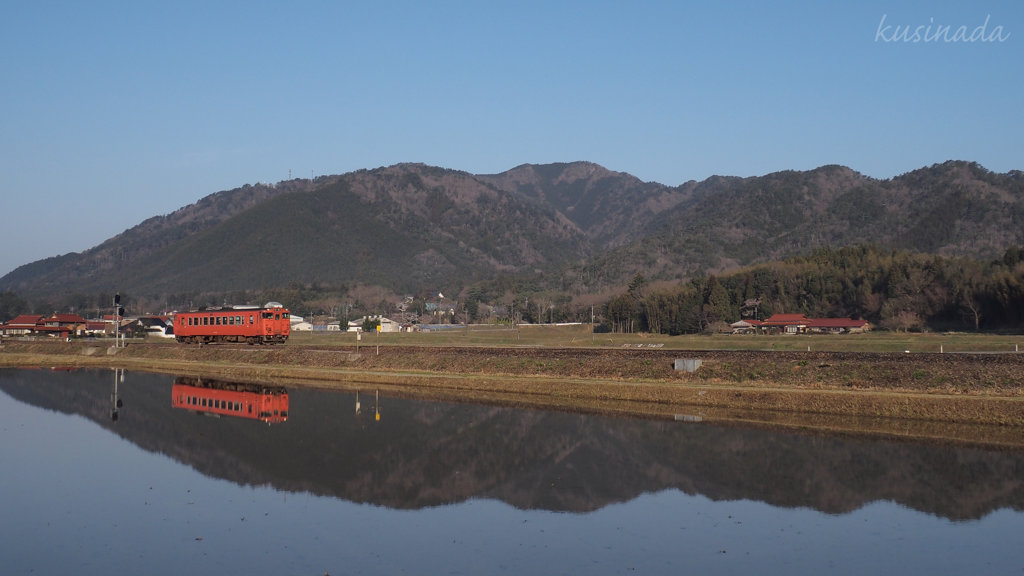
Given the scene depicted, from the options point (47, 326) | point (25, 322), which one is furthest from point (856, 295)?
point (25, 322)

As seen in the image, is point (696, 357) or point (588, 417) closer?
point (588, 417)

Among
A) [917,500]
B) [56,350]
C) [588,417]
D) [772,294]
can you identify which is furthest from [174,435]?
[772,294]

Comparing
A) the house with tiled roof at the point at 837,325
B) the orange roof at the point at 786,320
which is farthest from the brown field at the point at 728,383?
the orange roof at the point at 786,320

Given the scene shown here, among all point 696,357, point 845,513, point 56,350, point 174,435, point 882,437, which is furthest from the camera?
point 56,350

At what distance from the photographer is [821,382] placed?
37188 millimetres

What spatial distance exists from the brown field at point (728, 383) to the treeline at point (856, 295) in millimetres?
44044

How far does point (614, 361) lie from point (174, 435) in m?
22.9

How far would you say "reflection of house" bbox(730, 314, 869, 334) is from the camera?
92938 millimetres

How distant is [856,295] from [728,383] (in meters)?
68.8

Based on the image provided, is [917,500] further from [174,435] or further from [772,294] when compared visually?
[772,294]

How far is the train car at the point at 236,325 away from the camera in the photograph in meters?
67.3

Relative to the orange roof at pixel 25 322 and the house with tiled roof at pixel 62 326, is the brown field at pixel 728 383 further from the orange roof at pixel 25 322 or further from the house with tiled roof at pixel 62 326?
the orange roof at pixel 25 322

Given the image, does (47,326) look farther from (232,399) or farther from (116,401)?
(232,399)

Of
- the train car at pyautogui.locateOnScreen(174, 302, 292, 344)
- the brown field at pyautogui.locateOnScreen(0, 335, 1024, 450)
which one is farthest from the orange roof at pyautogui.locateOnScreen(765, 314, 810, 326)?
the train car at pyautogui.locateOnScreen(174, 302, 292, 344)
